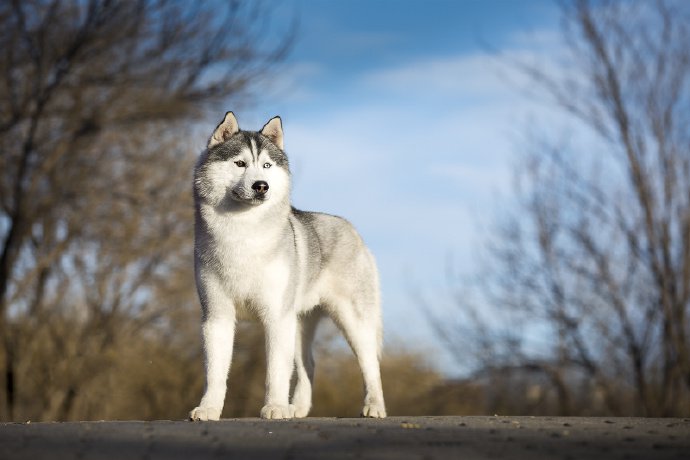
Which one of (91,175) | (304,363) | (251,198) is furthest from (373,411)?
(91,175)

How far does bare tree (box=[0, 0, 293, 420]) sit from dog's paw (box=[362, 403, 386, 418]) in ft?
36.4

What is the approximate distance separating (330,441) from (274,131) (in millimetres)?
3652

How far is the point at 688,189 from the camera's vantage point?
1834cm

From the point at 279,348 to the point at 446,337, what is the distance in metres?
13.1

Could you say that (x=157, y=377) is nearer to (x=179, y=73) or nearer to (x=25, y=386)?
(x=25, y=386)

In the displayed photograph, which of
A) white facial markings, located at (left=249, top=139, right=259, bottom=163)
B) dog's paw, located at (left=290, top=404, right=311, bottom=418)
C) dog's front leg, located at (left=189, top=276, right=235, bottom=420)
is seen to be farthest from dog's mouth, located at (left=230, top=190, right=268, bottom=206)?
dog's paw, located at (left=290, top=404, right=311, bottom=418)

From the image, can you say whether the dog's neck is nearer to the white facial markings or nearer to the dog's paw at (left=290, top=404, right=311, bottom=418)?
the white facial markings

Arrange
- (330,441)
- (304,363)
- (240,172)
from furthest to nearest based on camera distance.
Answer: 1. (304,363)
2. (240,172)
3. (330,441)

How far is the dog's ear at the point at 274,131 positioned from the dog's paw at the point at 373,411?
2567 mm

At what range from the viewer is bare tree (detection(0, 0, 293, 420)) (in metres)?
18.5

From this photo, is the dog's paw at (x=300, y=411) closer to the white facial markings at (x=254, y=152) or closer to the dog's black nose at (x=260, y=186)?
the dog's black nose at (x=260, y=186)

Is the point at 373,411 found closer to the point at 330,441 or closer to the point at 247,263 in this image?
the point at 247,263

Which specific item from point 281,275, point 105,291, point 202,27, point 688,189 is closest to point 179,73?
point 202,27

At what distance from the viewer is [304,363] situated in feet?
31.9
